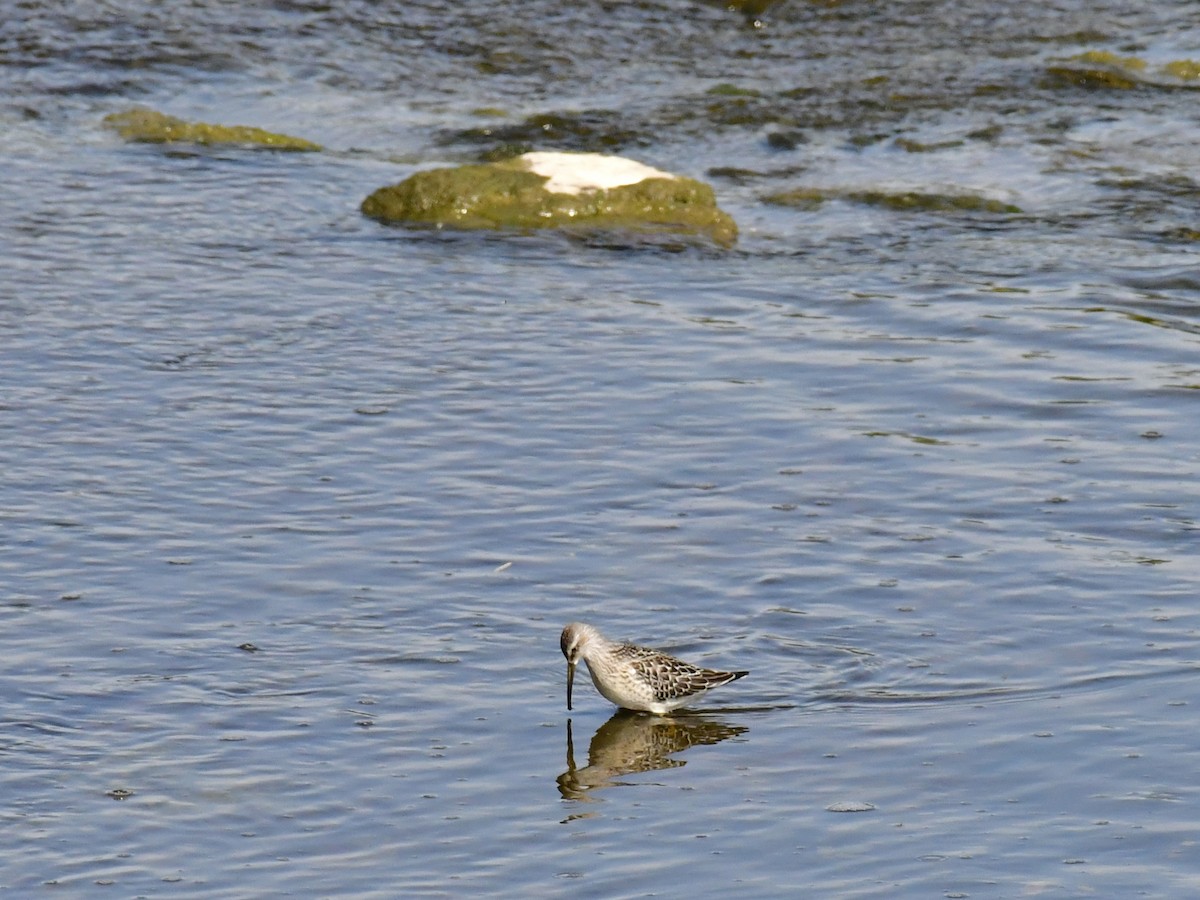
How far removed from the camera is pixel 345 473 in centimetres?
982

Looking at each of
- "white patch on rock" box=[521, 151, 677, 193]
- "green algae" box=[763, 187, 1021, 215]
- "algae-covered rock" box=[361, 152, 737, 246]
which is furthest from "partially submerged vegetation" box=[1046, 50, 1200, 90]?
"algae-covered rock" box=[361, 152, 737, 246]

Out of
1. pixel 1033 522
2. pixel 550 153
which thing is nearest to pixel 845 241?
pixel 550 153

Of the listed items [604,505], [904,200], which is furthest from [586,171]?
[604,505]

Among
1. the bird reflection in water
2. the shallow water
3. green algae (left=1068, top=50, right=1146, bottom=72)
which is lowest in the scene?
the bird reflection in water

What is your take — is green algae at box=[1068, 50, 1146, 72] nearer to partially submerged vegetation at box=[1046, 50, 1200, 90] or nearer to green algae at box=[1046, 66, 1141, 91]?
partially submerged vegetation at box=[1046, 50, 1200, 90]

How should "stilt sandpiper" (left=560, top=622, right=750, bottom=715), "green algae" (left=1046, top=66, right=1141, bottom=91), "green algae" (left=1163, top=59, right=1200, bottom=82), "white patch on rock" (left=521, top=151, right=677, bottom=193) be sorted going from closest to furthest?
"stilt sandpiper" (left=560, top=622, right=750, bottom=715)
"white patch on rock" (left=521, top=151, right=677, bottom=193)
"green algae" (left=1046, top=66, right=1141, bottom=91)
"green algae" (left=1163, top=59, right=1200, bottom=82)

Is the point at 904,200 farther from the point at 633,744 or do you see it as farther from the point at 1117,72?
the point at 633,744

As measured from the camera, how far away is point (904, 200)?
48.4 feet

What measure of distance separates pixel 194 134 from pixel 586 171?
3651mm

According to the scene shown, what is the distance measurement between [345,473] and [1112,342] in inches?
188

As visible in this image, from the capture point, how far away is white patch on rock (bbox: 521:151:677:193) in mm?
14328

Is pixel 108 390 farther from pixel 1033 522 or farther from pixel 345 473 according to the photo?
pixel 1033 522

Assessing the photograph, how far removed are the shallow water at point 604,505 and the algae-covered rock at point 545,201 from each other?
36cm

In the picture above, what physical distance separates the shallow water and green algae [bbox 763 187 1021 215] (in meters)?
0.14
